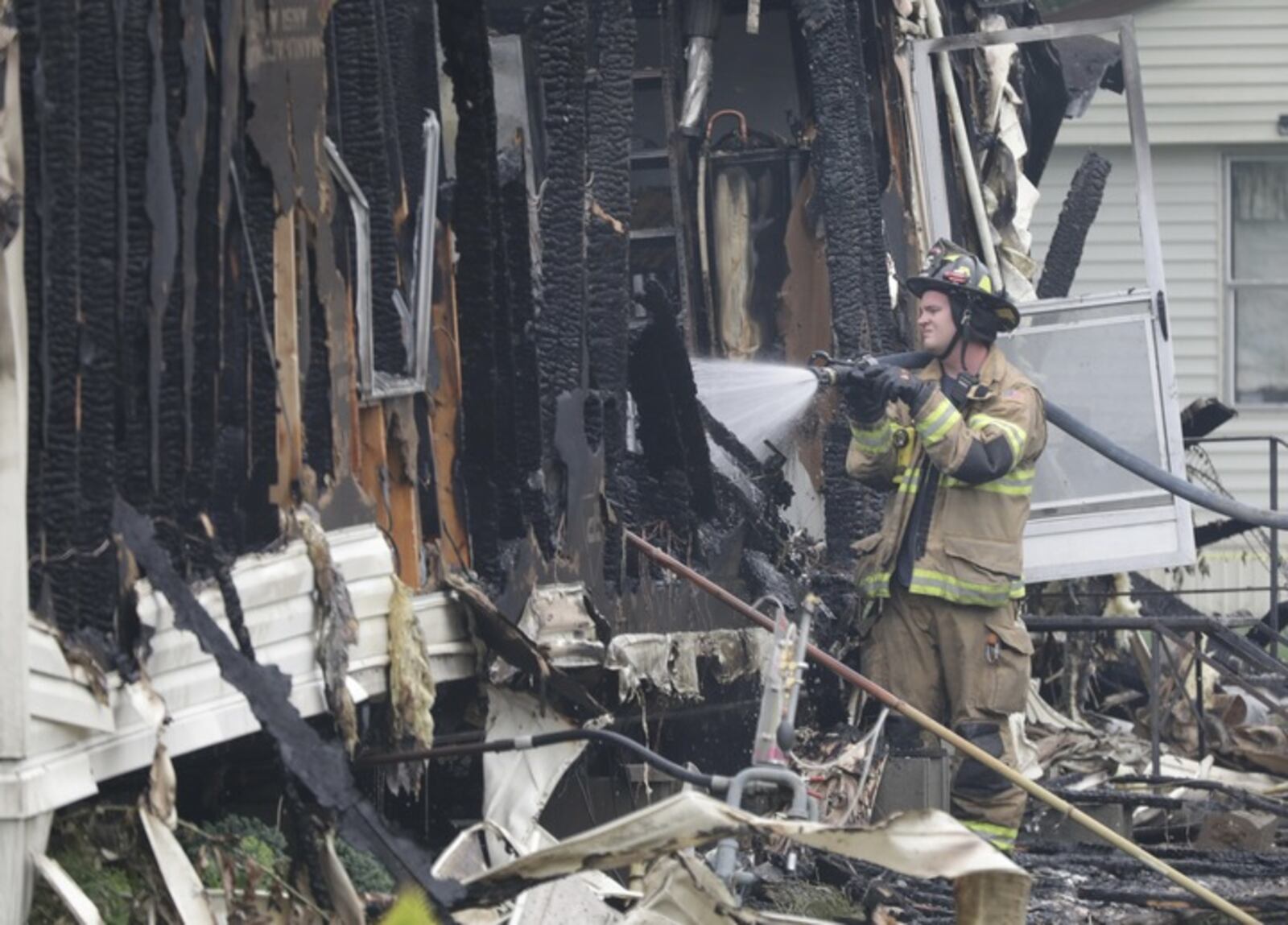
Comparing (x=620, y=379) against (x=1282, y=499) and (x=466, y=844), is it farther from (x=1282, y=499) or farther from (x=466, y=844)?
(x=1282, y=499)

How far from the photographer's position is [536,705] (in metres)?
6.26

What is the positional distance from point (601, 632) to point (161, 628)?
2051 mm

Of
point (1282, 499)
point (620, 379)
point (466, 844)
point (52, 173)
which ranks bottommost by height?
point (1282, 499)

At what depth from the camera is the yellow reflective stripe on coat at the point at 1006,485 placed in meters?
9.02

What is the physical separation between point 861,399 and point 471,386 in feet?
9.25

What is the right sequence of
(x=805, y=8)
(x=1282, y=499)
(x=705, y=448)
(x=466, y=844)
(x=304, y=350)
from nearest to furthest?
(x=304, y=350)
(x=466, y=844)
(x=705, y=448)
(x=805, y=8)
(x=1282, y=499)

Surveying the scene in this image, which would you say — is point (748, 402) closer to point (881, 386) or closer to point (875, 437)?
point (875, 437)

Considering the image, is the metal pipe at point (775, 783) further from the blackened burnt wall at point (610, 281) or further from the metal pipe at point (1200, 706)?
the metal pipe at point (1200, 706)

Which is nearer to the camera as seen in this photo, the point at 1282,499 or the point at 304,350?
the point at 304,350

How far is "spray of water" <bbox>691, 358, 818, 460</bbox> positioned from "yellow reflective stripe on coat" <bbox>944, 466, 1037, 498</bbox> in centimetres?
111

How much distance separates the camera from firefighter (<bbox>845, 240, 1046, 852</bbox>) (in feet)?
28.9

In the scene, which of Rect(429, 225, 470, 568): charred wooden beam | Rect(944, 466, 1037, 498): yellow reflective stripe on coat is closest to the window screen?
Rect(944, 466, 1037, 498): yellow reflective stripe on coat

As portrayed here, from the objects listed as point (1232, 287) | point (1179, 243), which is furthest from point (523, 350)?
point (1232, 287)

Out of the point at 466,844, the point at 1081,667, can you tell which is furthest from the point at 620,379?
the point at 1081,667
